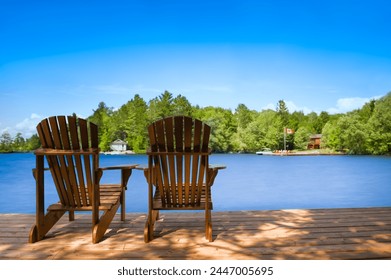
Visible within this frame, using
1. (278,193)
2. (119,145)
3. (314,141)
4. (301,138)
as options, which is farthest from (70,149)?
(314,141)

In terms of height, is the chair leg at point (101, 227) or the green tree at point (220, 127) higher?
the green tree at point (220, 127)

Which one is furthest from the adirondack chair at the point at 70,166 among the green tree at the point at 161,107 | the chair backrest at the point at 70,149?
the green tree at the point at 161,107

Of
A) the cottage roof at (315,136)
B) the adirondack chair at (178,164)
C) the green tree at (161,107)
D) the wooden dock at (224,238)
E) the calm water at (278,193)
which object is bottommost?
the calm water at (278,193)

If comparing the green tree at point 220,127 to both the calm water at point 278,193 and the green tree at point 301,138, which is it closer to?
the green tree at point 301,138

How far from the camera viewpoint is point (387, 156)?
109 feet

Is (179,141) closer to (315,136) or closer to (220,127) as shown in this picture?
(220,127)

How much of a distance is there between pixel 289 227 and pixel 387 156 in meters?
35.6

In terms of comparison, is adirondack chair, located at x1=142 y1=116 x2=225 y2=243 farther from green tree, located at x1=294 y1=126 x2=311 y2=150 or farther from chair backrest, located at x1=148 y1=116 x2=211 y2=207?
green tree, located at x1=294 y1=126 x2=311 y2=150

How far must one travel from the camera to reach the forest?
108 ft

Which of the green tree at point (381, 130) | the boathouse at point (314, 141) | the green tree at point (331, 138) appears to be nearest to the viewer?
the green tree at point (381, 130)

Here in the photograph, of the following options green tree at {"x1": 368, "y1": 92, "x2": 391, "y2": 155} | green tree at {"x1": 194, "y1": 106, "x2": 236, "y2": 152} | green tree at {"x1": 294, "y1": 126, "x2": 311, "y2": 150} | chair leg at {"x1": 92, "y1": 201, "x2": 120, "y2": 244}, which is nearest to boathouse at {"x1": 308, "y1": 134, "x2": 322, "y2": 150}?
green tree at {"x1": 294, "y1": 126, "x2": 311, "y2": 150}

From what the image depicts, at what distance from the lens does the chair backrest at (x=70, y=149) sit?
8.38 ft

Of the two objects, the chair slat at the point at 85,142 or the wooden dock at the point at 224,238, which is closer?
the wooden dock at the point at 224,238

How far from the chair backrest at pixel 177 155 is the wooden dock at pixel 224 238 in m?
0.34
